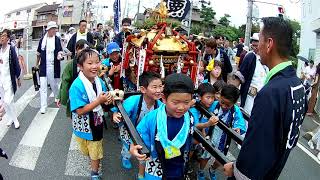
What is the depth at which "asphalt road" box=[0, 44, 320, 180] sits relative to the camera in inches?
183

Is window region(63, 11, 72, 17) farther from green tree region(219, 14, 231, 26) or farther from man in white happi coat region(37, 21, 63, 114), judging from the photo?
man in white happi coat region(37, 21, 63, 114)

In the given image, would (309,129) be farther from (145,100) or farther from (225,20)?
(225,20)

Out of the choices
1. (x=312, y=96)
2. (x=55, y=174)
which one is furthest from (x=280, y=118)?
(x=312, y=96)

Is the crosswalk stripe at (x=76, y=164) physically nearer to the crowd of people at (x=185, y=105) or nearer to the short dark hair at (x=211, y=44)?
the crowd of people at (x=185, y=105)

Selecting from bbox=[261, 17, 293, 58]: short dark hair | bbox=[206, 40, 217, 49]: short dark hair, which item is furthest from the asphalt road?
bbox=[261, 17, 293, 58]: short dark hair

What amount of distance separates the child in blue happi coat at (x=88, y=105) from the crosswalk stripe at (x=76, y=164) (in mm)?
675

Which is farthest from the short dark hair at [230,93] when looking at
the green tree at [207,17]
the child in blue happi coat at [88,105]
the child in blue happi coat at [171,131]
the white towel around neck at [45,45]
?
the green tree at [207,17]

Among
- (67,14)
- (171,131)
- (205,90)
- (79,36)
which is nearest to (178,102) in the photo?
(171,131)

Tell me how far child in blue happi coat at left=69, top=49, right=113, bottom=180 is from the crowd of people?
1cm

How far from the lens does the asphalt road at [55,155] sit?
4637mm

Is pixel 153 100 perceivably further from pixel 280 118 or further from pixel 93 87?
pixel 280 118

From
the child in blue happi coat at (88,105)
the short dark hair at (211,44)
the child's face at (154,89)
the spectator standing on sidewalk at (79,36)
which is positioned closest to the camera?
the child's face at (154,89)

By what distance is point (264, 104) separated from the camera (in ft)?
6.29

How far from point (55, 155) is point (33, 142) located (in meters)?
0.72
